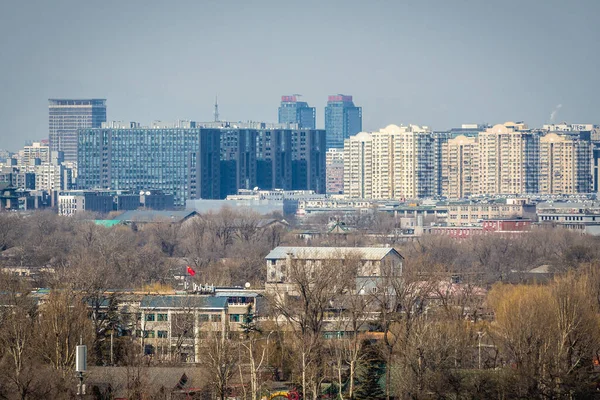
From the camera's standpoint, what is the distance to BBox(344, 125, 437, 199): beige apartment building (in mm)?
129000

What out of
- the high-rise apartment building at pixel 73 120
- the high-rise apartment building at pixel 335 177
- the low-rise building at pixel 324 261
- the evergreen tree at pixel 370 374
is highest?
the high-rise apartment building at pixel 73 120

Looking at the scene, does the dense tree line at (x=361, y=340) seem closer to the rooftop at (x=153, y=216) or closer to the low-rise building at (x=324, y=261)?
the low-rise building at (x=324, y=261)

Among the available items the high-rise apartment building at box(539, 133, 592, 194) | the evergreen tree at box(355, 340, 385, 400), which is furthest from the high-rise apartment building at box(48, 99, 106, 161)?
the evergreen tree at box(355, 340, 385, 400)

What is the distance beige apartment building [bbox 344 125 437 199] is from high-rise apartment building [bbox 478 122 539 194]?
4538 mm

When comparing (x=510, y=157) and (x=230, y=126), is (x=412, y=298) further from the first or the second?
(x=230, y=126)

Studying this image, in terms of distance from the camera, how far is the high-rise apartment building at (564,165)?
129m

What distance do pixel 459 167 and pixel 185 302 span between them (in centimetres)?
9819

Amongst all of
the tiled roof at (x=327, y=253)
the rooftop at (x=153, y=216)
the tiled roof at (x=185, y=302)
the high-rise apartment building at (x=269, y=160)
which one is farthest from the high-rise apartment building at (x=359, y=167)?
the tiled roof at (x=185, y=302)

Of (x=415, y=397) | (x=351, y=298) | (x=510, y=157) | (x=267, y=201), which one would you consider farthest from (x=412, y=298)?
(x=510, y=157)

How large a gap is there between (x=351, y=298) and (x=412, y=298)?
4.93ft

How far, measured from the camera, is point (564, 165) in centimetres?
13088

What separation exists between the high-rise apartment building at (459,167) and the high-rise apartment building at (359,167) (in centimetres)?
632

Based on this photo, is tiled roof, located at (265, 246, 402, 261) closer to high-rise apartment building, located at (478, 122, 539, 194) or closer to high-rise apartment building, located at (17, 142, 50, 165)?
high-rise apartment building, located at (478, 122, 539, 194)

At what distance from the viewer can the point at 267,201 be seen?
114625 millimetres
